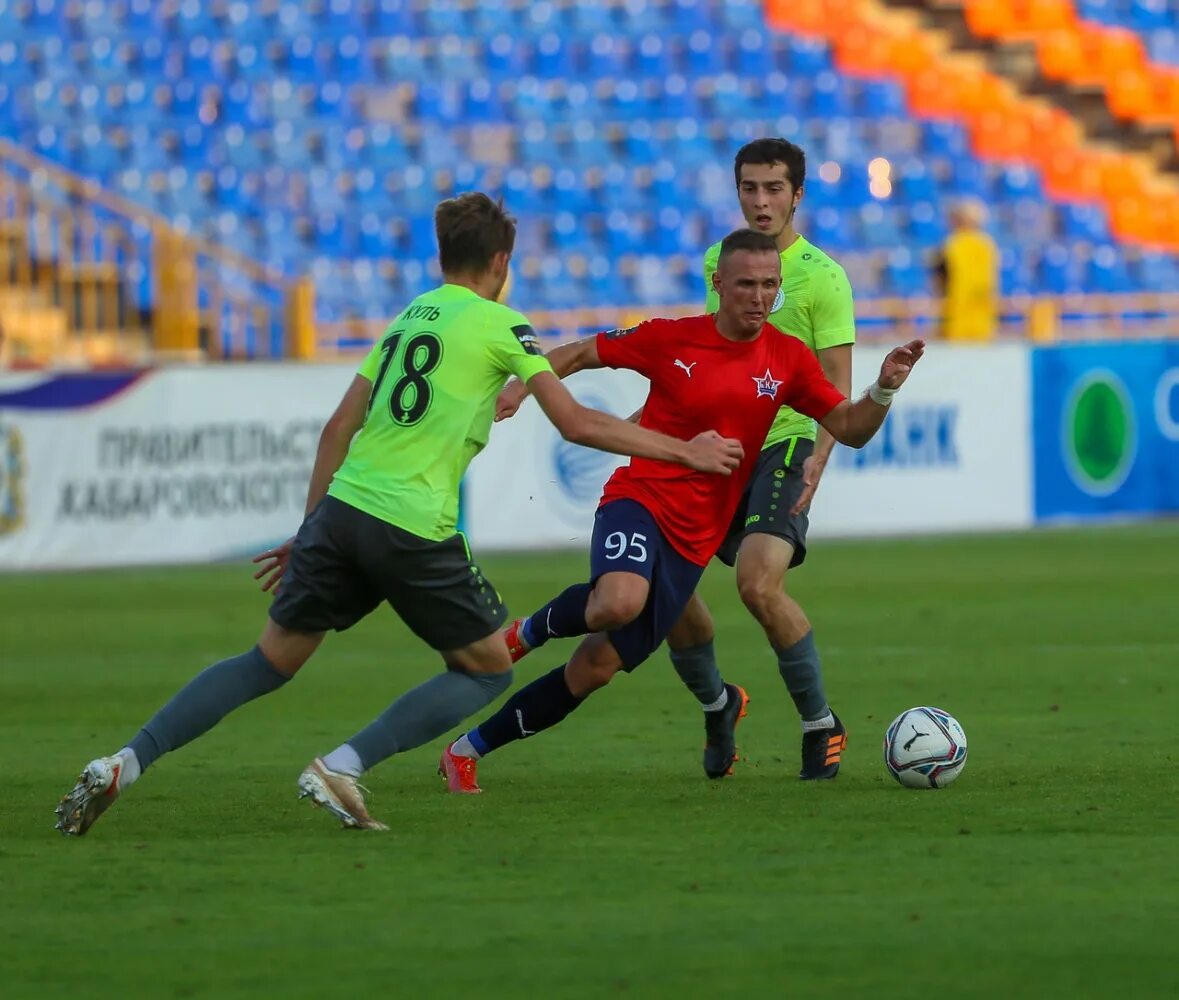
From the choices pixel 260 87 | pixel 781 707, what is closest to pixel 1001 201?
pixel 260 87

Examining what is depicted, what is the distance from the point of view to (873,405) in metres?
6.73

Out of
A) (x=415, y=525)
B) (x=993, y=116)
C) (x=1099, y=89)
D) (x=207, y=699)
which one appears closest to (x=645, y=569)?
(x=415, y=525)

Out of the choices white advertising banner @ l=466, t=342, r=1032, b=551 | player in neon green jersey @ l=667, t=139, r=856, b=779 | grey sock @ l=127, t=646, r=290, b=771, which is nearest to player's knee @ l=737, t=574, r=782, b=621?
player in neon green jersey @ l=667, t=139, r=856, b=779

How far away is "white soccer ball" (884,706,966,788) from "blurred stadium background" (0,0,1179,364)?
1251 cm

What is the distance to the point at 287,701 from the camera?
965 centimetres

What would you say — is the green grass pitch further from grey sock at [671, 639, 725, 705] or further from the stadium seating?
the stadium seating

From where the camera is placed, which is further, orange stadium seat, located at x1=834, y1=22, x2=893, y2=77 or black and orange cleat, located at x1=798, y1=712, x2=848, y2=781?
orange stadium seat, located at x1=834, y1=22, x2=893, y2=77

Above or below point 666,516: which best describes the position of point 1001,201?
above

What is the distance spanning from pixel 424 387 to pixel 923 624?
6797 millimetres

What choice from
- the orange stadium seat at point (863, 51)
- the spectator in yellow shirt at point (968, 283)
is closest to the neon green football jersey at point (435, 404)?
the spectator in yellow shirt at point (968, 283)

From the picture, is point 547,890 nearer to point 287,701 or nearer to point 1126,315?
point 287,701

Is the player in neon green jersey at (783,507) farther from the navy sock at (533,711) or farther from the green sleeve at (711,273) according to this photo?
the navy sock at (533,711)

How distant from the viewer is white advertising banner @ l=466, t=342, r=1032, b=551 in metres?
16.8

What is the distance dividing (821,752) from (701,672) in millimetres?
480
